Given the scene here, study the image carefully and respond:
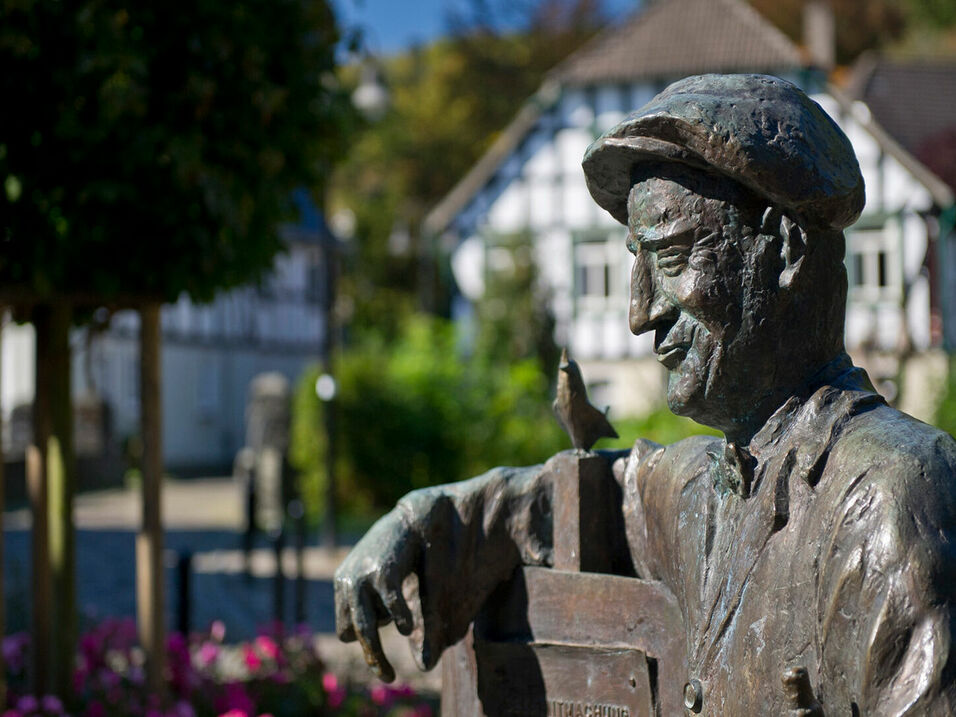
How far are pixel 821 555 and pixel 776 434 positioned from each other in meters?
0.20

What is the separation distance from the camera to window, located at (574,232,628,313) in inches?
787

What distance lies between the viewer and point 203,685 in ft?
18.2

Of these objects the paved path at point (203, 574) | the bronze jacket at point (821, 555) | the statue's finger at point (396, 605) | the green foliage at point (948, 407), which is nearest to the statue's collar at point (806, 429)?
the bronze jacket at point (821, 555)

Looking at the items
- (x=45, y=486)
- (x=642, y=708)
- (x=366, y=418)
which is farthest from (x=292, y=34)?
(x=366, y=418)

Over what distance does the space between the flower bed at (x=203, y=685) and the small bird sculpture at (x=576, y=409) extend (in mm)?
3257

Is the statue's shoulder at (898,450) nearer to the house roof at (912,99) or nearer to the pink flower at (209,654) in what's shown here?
the pink flower at (209,654)

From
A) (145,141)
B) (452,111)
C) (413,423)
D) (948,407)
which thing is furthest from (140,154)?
(452,111)

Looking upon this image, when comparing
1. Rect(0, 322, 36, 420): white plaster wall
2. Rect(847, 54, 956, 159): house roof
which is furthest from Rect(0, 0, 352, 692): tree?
Rect(0, 322, 36, 420): white plaster wall

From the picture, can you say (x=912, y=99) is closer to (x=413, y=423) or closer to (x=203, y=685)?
(x=413, y=423)

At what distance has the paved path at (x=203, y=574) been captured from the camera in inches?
303

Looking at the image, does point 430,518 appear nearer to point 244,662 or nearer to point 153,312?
point 153,312

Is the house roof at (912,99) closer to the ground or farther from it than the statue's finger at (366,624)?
farther from it

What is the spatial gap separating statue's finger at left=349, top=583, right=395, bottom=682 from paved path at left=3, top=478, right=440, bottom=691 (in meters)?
4.14

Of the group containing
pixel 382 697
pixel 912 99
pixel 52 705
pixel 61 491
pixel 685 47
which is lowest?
pixel 382 697
